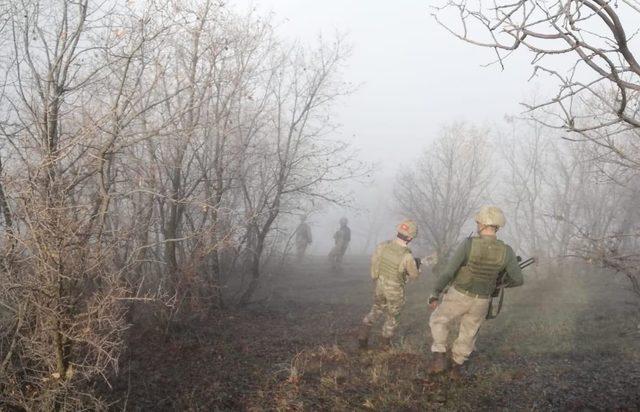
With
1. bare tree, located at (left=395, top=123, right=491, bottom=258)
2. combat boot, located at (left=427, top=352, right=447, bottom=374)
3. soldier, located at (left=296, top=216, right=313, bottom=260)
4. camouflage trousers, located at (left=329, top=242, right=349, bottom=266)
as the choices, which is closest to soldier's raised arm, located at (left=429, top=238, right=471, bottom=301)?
combat boot, located at (left=427, top=352, right=447, bottom=374)

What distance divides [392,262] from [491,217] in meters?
1.61

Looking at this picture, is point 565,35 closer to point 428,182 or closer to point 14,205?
point 14,205

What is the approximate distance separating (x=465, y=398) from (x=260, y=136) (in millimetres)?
8081

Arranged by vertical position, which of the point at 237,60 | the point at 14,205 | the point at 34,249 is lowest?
the point at 34,249

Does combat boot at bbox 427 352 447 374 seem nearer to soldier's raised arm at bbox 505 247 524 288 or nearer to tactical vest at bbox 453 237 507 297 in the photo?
tactical vest at bbox 453 237 507 297

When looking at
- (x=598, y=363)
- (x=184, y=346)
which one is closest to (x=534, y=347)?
(x=598, y=363)

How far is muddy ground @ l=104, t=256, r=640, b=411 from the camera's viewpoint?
458 cm

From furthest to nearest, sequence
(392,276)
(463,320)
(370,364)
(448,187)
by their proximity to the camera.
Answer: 1. (448,187)
2. (392,276)
3. (370,364)
4. (463,320)

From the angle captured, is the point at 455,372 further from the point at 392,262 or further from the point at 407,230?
the point at 407,230

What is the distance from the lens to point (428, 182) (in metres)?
17.1

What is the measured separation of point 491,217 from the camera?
16.7 feet

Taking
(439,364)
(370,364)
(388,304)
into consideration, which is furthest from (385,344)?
(439,364)

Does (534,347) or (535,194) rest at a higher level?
(535,194)

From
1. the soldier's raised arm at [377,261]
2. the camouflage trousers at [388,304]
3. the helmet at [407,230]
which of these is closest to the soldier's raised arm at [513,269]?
the helmet at [407,230]
